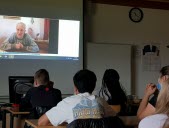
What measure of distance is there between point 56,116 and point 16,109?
180cm

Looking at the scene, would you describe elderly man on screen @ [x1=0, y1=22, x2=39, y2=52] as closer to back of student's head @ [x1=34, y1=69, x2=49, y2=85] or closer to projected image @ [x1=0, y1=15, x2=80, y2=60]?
projected image @ [x1=0, y1=15, x2=80, y2=60]

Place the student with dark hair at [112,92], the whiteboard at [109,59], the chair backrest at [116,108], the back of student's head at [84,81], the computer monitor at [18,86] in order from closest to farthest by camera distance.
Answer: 1. the back of student's head at [84,81]
2. the chair backrest at [116,108]
3. the student with dark hair at [112,92]
4. the computer monitor at [18,86]
5. the whiteboard at [109,59]

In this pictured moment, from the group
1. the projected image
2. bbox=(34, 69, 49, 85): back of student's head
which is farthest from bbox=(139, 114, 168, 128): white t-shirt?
the projected image

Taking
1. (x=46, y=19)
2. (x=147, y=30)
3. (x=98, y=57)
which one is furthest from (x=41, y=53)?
(x=147, y=30)

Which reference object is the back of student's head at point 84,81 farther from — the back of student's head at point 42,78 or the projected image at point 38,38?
the projected image at point 38,38

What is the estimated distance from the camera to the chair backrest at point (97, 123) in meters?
2.32

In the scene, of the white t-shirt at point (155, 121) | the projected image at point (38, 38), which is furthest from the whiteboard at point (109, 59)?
the white t-shirt at point (155, 121)

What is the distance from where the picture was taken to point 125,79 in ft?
21.5

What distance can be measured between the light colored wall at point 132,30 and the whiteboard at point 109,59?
153mm

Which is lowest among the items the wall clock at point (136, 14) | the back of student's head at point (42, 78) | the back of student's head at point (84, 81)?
the back of student's head at point (42, 78)

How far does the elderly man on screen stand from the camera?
18.5ft

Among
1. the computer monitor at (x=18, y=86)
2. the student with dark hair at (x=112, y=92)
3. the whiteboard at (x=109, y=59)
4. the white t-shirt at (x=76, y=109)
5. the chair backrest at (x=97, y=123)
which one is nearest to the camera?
the chair backrest at (x=97, y=123)

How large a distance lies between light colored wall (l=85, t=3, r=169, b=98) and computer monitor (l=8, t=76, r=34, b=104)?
2.15m

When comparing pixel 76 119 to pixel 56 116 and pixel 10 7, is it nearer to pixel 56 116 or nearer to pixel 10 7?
pixel 56 116
